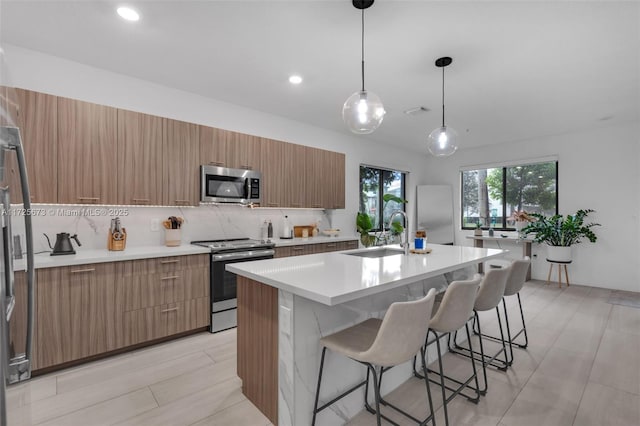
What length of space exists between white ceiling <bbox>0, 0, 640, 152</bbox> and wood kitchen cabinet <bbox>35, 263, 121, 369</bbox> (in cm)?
187

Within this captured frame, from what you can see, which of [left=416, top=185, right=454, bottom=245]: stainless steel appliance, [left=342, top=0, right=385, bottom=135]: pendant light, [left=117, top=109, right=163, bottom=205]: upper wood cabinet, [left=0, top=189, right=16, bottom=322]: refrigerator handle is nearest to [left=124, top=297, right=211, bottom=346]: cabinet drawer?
[left=117, top=109, right=163, bottom=205]: upper wood cabinet

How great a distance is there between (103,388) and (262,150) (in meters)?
2.79

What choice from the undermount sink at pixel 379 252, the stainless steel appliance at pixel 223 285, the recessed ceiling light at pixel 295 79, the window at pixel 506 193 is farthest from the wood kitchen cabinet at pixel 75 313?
the window at pixel 506 193

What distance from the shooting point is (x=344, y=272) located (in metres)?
1.80

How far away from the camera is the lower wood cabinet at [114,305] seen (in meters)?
2.22

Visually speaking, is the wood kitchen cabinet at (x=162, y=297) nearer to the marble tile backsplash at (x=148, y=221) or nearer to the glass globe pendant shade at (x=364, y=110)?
the marble tile backsplash at (x=148, y=221)

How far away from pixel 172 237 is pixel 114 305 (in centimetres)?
88

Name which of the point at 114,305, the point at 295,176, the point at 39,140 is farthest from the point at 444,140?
the point at 39,140

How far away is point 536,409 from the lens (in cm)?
190

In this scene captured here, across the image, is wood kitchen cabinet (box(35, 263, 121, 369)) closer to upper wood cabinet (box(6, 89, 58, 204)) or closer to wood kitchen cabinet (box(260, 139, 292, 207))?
upper wood cabinet (box(6, 89, 58, 204))

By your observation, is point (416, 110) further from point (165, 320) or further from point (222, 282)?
point (165, 320)

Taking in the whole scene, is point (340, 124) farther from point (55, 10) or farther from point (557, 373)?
point (557, 373)

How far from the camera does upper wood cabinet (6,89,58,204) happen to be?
2307 millimetres

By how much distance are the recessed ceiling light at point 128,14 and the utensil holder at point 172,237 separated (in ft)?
6.30
